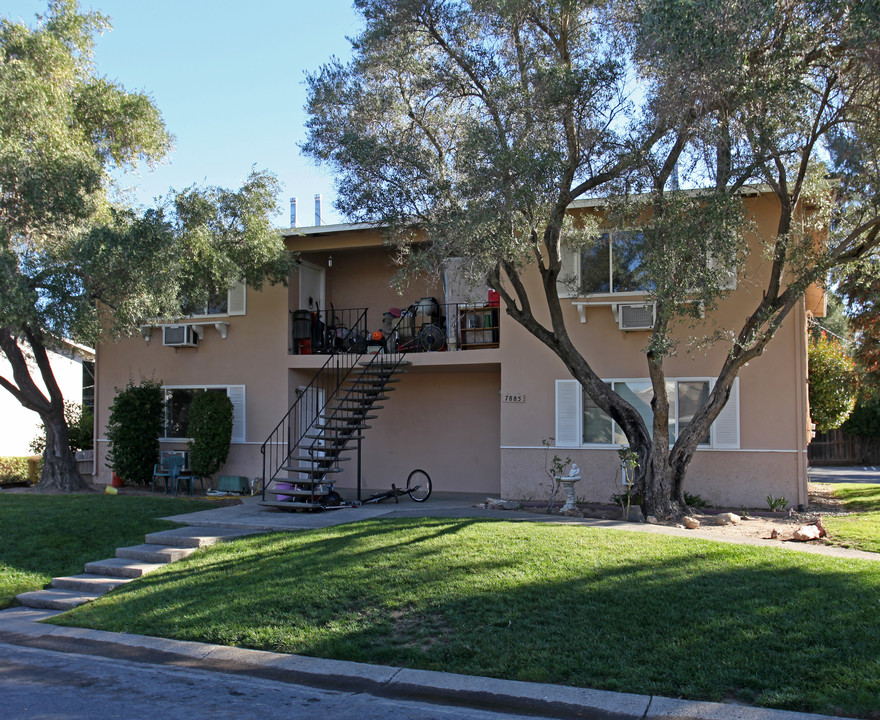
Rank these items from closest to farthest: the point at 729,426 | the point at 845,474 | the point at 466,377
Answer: the point at 729,426, the point at 466,377, the point at 845,474

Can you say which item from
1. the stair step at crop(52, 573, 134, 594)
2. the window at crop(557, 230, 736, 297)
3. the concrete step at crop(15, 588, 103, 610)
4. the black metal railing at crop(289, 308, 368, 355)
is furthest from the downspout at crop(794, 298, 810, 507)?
the concrete step at crop(15, 588, 103, 610)

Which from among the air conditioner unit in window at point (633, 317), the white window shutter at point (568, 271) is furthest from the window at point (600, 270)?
the air conditioner unit in window at point (633, 317)

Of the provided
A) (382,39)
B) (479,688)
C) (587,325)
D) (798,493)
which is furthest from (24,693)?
(798,493)

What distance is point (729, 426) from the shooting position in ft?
44.5

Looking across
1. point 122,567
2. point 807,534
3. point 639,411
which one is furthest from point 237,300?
point 807,534

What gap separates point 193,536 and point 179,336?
25.9ft

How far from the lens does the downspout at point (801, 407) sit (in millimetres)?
13195

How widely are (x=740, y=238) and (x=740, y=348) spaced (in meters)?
1.90

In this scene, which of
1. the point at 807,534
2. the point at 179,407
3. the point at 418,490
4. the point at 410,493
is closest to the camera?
the point at 807,534

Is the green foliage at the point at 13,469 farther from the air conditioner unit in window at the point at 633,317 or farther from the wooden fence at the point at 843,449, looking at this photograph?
the wooden fence at the point at 843,449

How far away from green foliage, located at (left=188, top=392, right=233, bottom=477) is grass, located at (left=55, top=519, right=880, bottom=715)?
664 centimetres

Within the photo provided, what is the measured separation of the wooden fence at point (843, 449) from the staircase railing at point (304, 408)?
21.3 m

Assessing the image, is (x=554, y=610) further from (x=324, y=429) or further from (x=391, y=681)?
(x=324, y=429)

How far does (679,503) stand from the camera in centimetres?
1182
